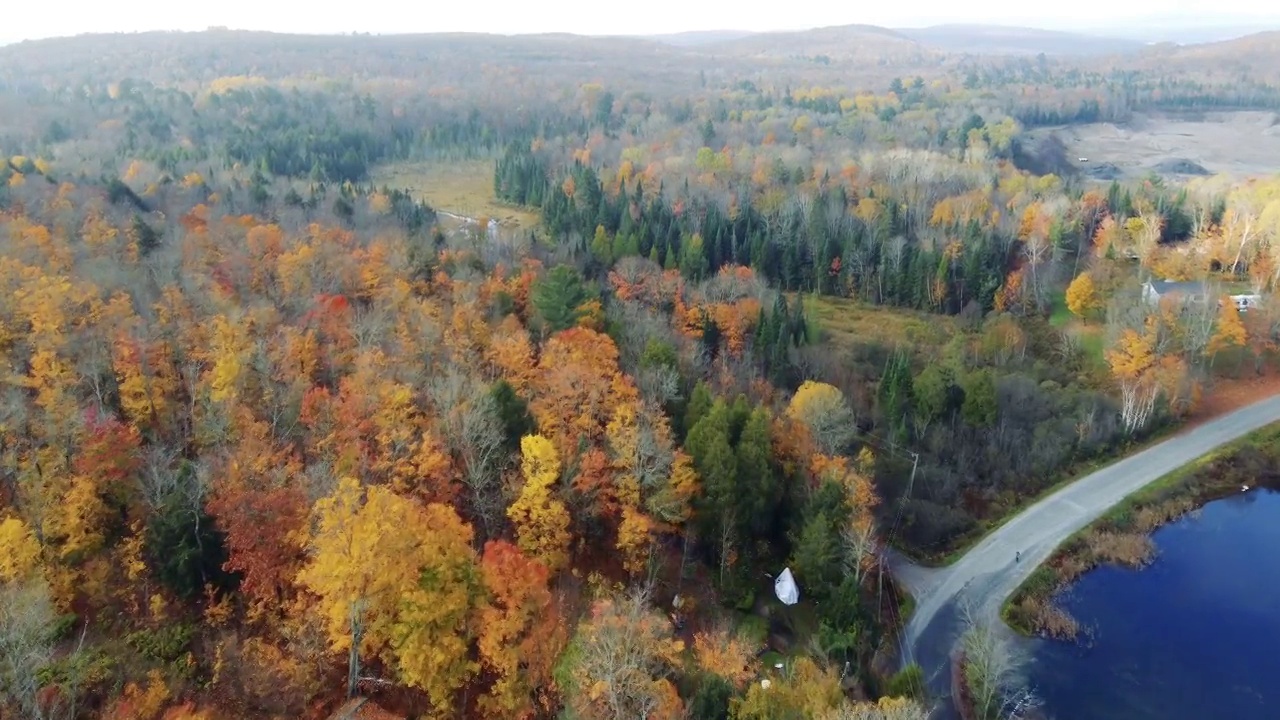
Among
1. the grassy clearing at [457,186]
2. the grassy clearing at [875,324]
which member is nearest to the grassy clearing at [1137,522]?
the grassy clearing at [875,324]

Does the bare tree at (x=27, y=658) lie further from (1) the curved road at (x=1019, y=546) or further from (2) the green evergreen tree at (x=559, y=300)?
(2) the green evergreen tree at (x=559, y=300)

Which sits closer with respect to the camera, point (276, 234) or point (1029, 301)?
point (276, 234)

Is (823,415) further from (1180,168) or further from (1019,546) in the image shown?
(1180,168)

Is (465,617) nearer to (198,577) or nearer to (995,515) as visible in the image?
(198,577)

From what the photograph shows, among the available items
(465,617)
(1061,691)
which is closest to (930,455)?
(1061,691)

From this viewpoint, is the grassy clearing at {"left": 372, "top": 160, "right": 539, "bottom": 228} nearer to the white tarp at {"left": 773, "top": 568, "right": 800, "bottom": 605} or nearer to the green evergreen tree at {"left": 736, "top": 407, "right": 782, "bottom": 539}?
the green evergreen tree at {"left": 736, "top": 407, "right": 782, "bottom": 539}

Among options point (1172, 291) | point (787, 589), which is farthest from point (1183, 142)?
point (787, 589)
